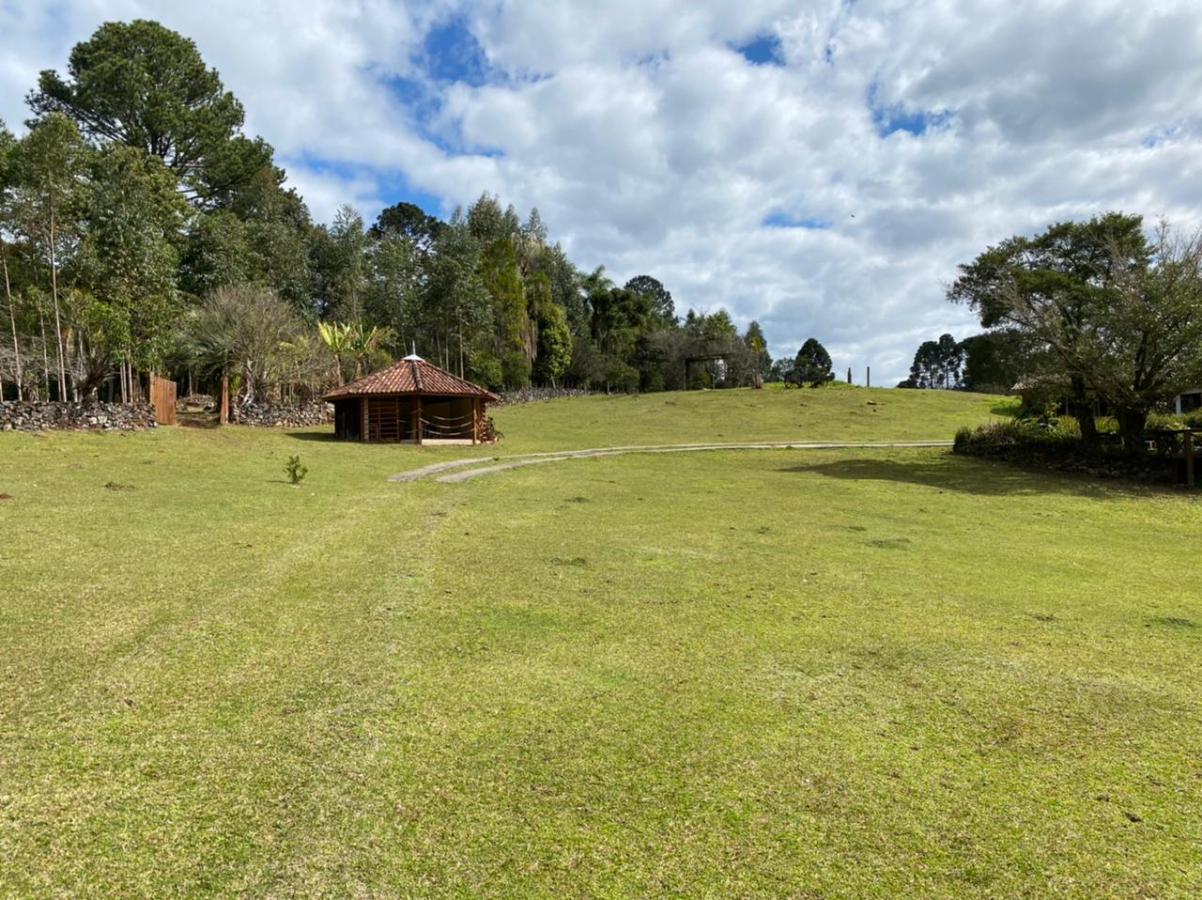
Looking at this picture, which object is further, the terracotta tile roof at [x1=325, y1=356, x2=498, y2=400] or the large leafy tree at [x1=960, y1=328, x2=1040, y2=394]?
the terracotta tile roof at [x1=325, y1=356, x2=498, y2=400]

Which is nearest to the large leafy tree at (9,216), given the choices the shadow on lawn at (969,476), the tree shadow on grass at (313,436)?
the tree shadow on grass at (313,436)

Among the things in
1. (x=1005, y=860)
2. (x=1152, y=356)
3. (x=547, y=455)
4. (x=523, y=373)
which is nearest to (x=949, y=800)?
(x=1005, y=860)

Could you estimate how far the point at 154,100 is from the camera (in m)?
39.8

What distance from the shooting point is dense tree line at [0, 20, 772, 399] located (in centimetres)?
2277

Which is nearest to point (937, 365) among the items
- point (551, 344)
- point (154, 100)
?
point (551, 344)

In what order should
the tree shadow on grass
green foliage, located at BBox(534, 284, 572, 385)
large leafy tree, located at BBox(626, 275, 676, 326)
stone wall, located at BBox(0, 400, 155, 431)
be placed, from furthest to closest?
large leafy tree, located at BBox(626, 275, 676, 326)
green foliage, located at BBox(534, 284, 572, 385)
the tree shadow on grass
stone wall, located at BBox(0, 400, 155, 431)

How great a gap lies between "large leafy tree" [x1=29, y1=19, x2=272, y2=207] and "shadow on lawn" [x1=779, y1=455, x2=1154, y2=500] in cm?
4132

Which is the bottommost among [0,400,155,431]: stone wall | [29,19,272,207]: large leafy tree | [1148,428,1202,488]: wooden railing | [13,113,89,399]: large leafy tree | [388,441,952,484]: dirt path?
[388,441,952,484]: dirt path

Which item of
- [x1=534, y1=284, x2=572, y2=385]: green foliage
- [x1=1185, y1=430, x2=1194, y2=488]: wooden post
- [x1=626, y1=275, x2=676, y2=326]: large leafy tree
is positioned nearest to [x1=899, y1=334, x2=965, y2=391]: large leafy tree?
[x1=626, y1=275, x2=676, y2=326]: large leafy tree

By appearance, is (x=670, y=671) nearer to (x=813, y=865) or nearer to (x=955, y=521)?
(x=813, y=865)

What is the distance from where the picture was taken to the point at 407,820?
9.62 feet

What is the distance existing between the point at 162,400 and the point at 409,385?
8199mm

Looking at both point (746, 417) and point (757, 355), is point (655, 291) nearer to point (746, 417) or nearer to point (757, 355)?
point (757, 355)

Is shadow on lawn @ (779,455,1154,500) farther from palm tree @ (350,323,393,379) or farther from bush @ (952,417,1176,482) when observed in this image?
palm tree @ (350,323,393,379)
